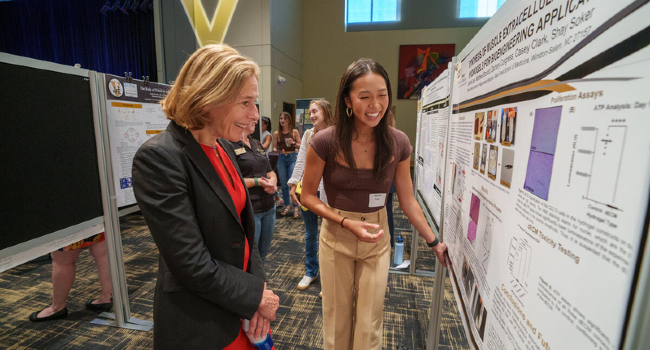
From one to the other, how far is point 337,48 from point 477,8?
425 centimetres

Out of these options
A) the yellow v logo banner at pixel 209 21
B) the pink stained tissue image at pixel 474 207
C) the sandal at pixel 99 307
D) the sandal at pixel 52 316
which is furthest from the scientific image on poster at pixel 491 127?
the yellow v logo banner at pixel 209 21

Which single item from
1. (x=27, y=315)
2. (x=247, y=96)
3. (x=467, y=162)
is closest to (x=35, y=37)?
(x=27, y=315)

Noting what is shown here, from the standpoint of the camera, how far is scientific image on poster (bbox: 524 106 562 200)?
50cm

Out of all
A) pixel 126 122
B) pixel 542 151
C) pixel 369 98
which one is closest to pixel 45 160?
pixel 126 122

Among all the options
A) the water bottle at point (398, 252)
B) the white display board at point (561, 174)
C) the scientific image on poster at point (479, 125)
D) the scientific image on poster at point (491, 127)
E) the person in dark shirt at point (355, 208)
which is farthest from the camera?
the water bottle at point (398, 252)

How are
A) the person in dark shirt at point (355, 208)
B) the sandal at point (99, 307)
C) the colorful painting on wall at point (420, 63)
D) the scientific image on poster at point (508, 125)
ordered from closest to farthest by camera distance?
1. the scientific image on poster at point (508, 125)
2. the person in dark shirt at point (355, 208)
3. the sandal at point (99, 307)
4. the colorful painting on wall at point (420, 63)

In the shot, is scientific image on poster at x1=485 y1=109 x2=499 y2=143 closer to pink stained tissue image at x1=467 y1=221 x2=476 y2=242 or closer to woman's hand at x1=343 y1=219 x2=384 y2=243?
pink stained tissue image at x1=467 y1=221 x2=476 y2=242

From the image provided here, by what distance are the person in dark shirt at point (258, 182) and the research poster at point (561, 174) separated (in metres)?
1.65

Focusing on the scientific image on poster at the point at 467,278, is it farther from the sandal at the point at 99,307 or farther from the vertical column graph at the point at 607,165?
the sandal at the point at 99,307

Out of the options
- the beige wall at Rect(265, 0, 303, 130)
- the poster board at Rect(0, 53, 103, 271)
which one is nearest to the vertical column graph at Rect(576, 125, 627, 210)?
the poster board at Rect(0, 53, 103, 271)

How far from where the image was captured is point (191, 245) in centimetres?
86

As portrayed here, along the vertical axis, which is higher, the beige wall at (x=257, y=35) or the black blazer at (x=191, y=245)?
the beige wall at (x=257, y=35)

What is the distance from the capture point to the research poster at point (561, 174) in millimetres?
335

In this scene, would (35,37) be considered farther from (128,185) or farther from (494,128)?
(494,128)
